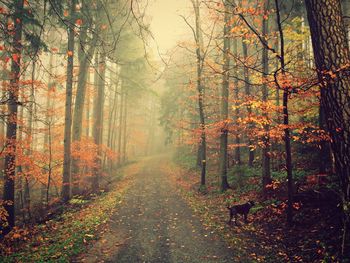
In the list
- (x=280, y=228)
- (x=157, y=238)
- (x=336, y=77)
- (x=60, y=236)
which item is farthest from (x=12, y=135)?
(x=336, y=77)

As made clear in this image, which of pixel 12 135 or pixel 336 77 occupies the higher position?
pixel 336 77

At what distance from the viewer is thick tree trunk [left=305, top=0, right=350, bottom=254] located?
4465 mm

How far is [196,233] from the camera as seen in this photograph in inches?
327

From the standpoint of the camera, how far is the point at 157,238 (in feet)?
26.2

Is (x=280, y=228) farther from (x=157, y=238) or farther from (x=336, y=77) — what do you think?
(x=336, y=77)

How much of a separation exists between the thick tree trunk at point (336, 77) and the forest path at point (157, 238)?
3.75m

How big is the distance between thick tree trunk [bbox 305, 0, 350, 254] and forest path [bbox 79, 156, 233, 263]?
3750 millimetres

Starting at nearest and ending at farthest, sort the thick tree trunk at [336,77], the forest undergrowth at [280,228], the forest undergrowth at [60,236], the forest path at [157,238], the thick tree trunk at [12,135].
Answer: the thick tree trunk at [336,77] → the forest undergrowth at [280,228] → the forest path at [157,238] → the forest undergrowth at [60,236] → the thick tree trunk at [12,135]

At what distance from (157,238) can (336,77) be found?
6.75 metres

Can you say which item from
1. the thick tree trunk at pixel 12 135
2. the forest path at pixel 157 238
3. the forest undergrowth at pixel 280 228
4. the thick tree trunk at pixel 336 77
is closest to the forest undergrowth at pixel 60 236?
the forest path at pixel 157 238

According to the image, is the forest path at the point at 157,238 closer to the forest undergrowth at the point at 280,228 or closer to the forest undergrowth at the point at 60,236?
the forest undergrowth at the point at 60,236

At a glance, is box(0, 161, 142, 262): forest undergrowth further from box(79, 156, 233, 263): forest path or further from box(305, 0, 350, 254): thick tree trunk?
box(305, 0, 350, 254): thick tree trunk

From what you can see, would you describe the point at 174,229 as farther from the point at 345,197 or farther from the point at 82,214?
the point at 345,197

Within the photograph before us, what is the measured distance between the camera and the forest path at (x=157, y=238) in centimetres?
662
